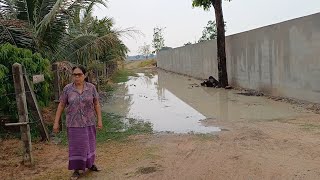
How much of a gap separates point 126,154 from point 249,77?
12.0 m

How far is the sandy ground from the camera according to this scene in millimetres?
5285

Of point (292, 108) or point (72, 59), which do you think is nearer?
point (292, 108)

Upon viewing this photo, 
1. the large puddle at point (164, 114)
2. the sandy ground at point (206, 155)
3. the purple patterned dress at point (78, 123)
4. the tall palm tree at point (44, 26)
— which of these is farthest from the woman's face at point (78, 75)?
the tall palm tree at point (44, 26)

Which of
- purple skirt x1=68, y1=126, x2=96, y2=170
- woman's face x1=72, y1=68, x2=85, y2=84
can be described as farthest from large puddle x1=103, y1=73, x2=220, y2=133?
woman's face x1=72, y1=68, x2=85, y2=84

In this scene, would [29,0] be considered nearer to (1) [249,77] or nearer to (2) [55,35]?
(2) [55,35]

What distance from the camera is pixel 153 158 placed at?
612 cm

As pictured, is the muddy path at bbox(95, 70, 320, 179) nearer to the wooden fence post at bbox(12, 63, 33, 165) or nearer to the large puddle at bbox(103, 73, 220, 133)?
the large puddle at bbox(103, 73, 220, 133)

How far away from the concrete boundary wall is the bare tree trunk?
68cm

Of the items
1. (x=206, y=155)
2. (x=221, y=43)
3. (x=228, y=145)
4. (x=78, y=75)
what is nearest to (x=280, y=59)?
(x=221, y=43)

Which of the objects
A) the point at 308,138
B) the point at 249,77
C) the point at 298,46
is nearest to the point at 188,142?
the point at 308,138

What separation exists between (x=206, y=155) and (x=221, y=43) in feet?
42.8

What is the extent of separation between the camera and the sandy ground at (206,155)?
5.29 m

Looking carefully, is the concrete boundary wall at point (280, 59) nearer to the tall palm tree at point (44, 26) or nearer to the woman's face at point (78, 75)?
the tall palm tree at point (44, 26)

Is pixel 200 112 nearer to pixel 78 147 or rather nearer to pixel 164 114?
pixel 164 114
